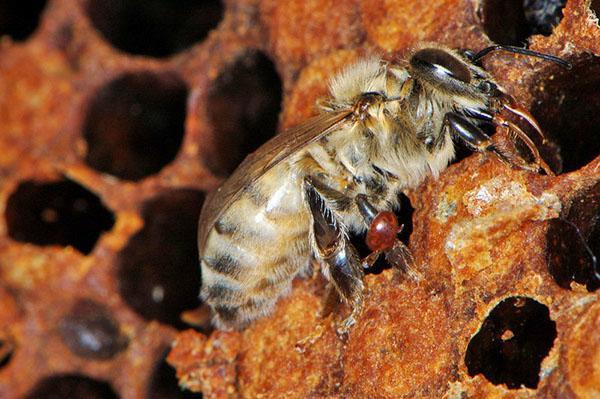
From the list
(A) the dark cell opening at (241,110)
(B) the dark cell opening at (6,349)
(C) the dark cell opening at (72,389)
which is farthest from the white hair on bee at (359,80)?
(B) the dark cell opening at (6,349)

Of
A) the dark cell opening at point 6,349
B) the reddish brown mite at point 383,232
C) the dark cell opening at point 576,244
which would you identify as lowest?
the dark cell opening at point 6,349

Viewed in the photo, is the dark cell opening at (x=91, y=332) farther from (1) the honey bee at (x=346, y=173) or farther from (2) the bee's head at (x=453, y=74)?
(2) the bee's head at (x=453, y=74)

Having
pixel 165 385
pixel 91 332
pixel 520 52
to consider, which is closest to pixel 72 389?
pixel 91 332

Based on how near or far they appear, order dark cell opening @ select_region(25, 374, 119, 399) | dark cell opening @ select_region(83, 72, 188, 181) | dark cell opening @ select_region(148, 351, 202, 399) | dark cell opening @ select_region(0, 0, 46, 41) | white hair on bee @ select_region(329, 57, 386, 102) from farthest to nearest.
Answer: dark cell opening @ select_region(0, 0, 46, 41) < dark cell opening @ select_region(83, 72, 188, 181) < dark cell opening @ select_region(25, 374, 119, 399) < dark cell opening @ select_region(148, 351, 202, 399) < white hair on bee @ select_region(329, 57, 386, 102)

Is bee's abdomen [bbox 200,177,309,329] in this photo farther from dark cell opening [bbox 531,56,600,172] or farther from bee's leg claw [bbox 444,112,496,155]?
dark cell opening [bbox 531,56,600,172]

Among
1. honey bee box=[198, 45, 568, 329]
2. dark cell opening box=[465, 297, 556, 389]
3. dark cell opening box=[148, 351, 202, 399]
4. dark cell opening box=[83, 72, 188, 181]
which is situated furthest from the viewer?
dark cell opening box=[83, 72, 188, 181]


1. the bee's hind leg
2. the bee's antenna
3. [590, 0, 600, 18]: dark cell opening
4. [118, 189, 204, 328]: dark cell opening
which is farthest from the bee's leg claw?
[118, 189, 204, 328]: dark cell opening
